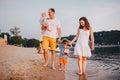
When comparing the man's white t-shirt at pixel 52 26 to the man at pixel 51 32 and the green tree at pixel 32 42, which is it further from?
the green tree at pixel 32 42

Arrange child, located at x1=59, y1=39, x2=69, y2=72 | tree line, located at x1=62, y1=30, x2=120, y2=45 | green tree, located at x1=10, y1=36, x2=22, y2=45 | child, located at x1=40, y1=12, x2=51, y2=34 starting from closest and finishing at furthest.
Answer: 1. child, located at x1=40, y1=12, x2=51, y2=34
2. child, located at x1=59, y1=39, x2=69, y2=72
3. green tree, located at x1=10, y1=36, x2=22, y2=45
4. tree line, located at x1=62, y1=30, x2=120, y2=45

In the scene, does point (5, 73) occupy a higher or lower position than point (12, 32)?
lower

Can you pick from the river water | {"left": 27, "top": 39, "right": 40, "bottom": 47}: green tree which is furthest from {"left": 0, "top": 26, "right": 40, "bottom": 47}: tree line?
the river water

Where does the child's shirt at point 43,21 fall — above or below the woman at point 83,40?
above

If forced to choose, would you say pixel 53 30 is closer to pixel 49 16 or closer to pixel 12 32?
pixel 49 16

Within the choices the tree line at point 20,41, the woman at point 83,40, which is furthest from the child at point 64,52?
the tree line at point 20,41

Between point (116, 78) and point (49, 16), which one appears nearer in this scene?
point (116, 78)

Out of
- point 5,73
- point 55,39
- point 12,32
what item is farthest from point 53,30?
point 12,32

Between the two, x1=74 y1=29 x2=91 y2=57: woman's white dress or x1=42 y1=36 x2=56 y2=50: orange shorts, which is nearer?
x1=74 y1=29 x2=91 y2=57: woman's white dress

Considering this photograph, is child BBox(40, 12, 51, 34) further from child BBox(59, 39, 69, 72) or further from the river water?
the river water

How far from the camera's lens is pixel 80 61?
6.91 metres

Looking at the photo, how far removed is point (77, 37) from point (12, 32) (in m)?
82.5

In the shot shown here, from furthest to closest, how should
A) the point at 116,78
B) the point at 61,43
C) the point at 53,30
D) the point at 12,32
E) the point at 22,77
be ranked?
the point at 12,32, the point at 61,43, the point at 53,30, the point at 116,78, the point at 22,77

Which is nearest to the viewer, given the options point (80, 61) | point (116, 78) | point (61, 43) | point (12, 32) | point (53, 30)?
point (116, 78)
